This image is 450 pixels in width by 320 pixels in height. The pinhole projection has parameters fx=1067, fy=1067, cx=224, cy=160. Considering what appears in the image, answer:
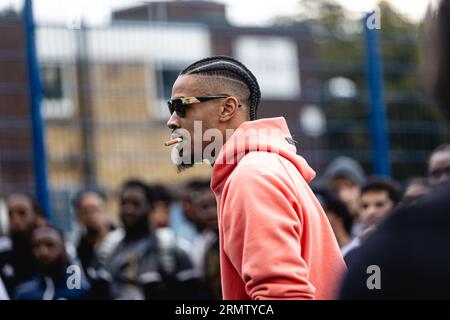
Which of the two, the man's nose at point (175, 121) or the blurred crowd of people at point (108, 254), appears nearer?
the man's nose at point (175, 121)

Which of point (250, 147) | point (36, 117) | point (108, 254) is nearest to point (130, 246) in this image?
point (108, 254)

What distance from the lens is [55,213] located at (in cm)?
789

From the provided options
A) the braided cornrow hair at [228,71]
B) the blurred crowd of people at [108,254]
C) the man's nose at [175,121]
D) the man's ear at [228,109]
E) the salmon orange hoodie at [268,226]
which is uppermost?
the braided cornrow hair at [228,71]

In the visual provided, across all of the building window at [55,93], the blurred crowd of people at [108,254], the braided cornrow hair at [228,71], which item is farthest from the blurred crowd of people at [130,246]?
the braided cornrow hair at [228,71]

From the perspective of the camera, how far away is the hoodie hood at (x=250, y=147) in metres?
3.27

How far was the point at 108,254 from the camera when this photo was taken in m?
7.21

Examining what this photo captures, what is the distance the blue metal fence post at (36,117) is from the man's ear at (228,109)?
434cm

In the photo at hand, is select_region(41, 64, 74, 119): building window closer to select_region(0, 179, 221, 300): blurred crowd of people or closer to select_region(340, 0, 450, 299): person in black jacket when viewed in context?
select_region(0, 179, 221, 300): blurred crowd of people

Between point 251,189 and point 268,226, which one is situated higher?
point 251,189

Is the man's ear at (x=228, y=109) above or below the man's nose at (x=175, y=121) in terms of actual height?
above

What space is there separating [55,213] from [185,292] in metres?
1.54

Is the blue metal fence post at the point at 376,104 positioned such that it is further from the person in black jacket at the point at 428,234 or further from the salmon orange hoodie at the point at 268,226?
the person in black jacket at the point at 428,234

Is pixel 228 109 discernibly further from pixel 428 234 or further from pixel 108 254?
pixel 108 254

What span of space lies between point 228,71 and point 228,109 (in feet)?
0.46
